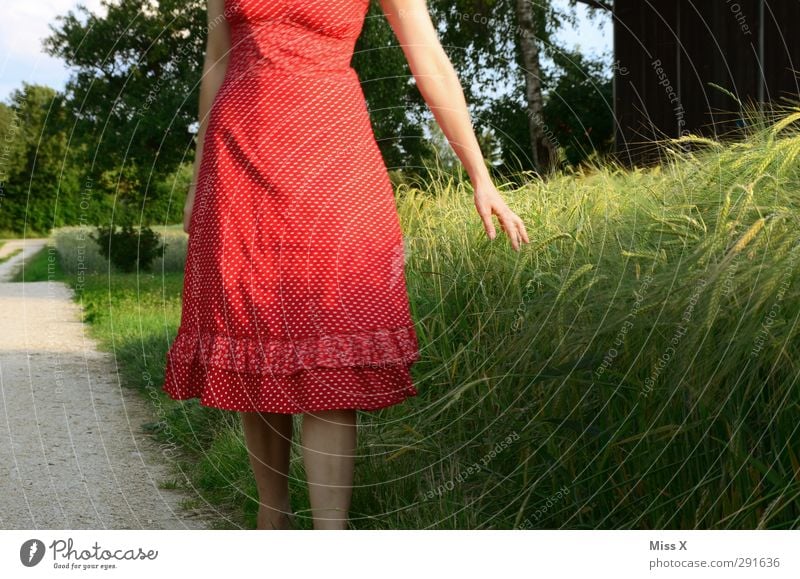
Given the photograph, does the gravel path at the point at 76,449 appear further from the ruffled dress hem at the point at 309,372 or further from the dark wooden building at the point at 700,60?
the dark wooden building at the point at 700,60

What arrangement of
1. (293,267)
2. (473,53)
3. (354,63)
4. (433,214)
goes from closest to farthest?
(293,267) → (433,214) → (473,53) → (354,63)

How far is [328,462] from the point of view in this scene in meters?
2.30

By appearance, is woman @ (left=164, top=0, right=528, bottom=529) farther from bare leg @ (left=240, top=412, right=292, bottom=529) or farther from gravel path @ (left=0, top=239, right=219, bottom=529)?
gravel path @ (left=0, top=239, right=219, bottom=529)

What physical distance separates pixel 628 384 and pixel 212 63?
4.47ft

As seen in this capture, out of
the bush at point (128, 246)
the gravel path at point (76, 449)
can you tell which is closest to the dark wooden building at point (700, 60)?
the gravel path at point (76, 449)

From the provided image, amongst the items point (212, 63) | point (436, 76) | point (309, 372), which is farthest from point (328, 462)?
point (212, 63)

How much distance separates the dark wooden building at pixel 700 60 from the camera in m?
7.06

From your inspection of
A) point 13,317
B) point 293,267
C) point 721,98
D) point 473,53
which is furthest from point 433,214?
point 13,317

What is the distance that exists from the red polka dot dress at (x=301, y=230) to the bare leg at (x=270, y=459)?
17 cm

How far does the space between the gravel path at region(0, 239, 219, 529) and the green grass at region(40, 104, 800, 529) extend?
305 millimetres

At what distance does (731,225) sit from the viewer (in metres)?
2.14

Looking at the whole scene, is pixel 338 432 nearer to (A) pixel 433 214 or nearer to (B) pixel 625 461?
(B) pixel 625 461

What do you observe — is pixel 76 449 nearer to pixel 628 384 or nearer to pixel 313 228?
pixel 313 228
